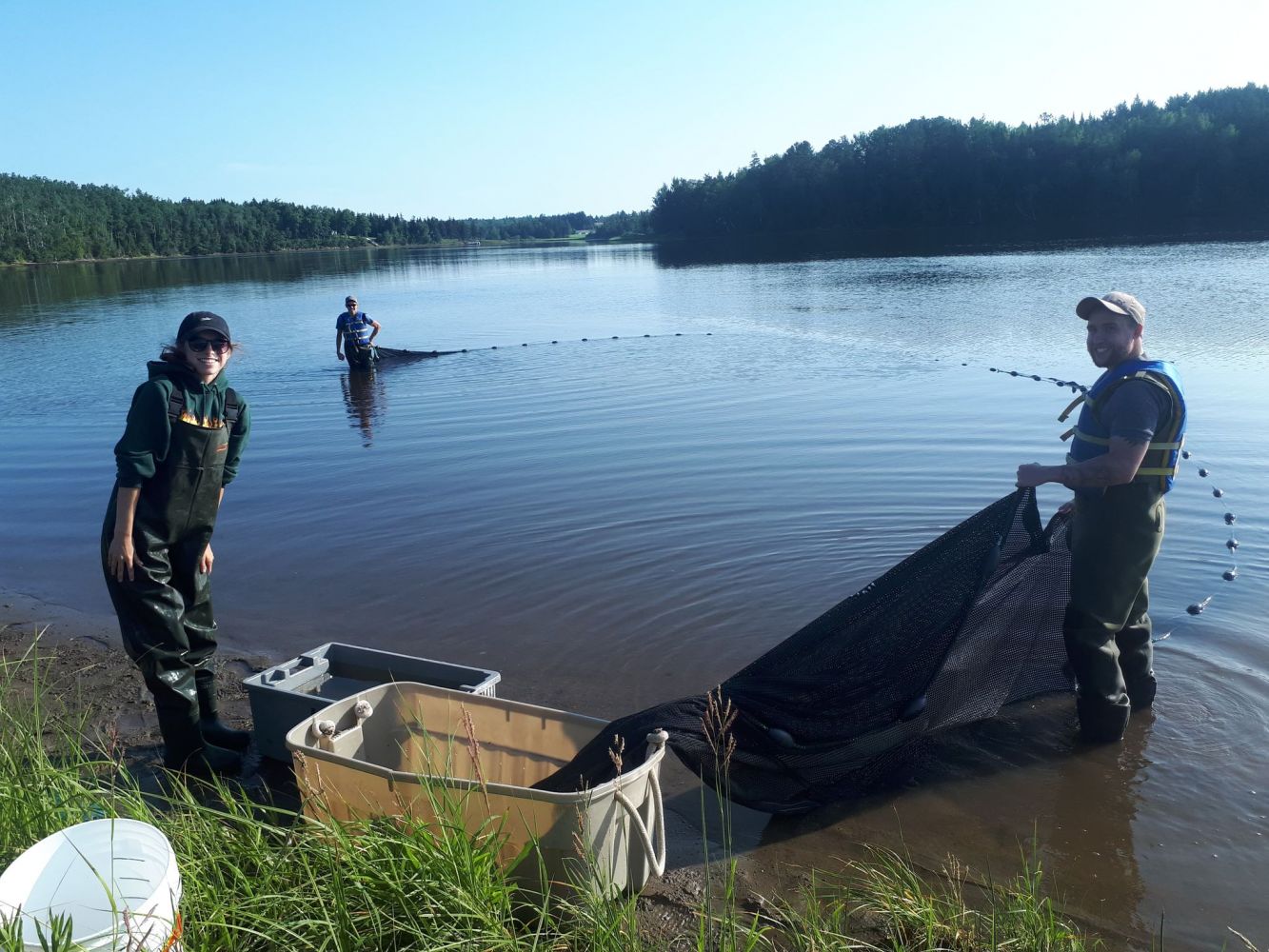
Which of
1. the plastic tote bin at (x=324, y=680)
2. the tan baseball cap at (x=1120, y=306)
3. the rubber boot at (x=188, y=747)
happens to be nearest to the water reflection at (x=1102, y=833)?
the tan baseball cap at (x=1120, y=306)

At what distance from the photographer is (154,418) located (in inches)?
165

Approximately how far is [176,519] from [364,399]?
13854 mm

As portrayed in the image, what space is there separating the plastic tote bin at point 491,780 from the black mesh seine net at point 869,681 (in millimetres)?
243

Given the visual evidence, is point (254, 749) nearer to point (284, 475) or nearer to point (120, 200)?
point (284, 475)

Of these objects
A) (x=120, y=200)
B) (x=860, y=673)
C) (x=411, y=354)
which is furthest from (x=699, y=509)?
(x=120, y=200)

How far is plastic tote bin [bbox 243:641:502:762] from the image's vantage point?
4.59 meters

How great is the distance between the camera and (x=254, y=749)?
199 inches

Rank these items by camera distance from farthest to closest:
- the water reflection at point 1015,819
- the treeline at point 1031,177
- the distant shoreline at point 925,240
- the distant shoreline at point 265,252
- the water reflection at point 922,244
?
1. the distant shoreline at point 265,252
2. the treeline at point 1031,177
3. the distant shoreline at point 925,240
4. the water reflection at point 922,244
5. the water reflection at point 1015,819

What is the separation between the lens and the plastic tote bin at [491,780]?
3.29 m

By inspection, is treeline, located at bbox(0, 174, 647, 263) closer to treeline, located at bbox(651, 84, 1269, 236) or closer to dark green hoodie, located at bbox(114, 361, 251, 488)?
treeline, located at bbox(651, 84, 1269, 236)

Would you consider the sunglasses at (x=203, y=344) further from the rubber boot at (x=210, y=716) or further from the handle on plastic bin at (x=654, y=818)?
the handle on plastic bin at (x=654, y=818)

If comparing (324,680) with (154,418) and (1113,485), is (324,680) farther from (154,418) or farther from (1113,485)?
(1113,485)

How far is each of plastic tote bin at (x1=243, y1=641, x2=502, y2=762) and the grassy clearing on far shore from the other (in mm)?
925

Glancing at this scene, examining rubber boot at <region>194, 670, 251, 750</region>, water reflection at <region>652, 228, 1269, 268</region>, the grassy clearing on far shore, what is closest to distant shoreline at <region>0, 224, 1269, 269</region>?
water reflection at <region>652, 228, 1269, 268</region>
